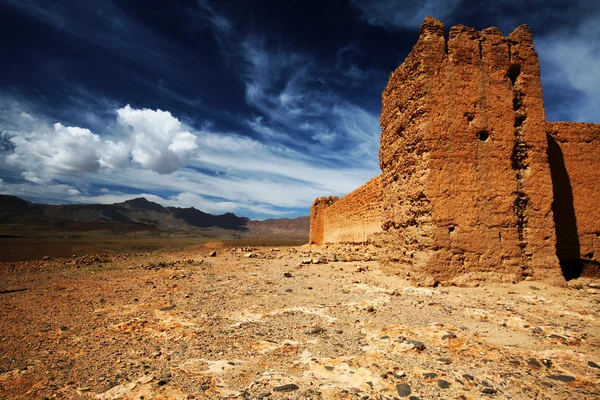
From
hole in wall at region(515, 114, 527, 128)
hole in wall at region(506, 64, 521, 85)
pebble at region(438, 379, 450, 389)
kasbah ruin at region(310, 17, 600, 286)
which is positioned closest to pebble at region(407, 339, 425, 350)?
pebble at region(438, 379, 450, 389)

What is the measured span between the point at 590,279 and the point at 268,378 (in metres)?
7.55

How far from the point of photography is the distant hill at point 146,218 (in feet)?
257

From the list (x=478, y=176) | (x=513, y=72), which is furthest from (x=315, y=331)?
(x=513, y=72)

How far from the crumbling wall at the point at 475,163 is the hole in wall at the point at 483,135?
2 centimetres

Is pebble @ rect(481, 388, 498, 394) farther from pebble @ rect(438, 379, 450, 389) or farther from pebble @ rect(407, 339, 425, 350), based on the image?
pebble @ rect(407, 339, 425, 350)

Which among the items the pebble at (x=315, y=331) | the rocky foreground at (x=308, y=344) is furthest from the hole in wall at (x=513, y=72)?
the pebble at (x=315, y=331)

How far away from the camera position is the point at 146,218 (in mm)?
133250

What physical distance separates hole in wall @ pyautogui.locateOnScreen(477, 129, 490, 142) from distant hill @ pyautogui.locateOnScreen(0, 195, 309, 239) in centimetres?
6525

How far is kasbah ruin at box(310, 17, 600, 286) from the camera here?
534 centimetres

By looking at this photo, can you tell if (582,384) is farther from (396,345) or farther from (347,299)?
(347,299)

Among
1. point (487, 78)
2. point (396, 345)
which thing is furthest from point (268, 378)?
point (487, 78)

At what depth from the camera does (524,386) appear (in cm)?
206

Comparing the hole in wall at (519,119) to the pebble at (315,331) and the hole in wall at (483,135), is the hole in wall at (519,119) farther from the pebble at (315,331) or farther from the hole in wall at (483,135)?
the pebble at (315,331)

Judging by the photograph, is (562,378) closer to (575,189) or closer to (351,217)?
(575,189)
